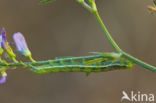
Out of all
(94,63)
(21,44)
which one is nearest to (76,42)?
(21,44)

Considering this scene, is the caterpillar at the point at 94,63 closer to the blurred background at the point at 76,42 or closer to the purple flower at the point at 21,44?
the purple flower at the point at 21,44

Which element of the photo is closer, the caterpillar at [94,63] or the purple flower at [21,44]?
the caterpillar at [94,63]

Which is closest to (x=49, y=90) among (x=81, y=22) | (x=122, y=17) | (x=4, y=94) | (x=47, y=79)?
(x=47, y=79)

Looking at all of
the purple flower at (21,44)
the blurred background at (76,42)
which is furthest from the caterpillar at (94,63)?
the blurred background at (76,42)

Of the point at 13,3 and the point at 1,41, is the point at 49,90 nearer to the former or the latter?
the point at 13,3

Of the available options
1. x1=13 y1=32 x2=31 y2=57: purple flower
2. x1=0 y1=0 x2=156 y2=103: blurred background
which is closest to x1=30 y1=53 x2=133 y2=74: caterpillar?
x1=13 y1=32 x2=31 y2=57: purple flower

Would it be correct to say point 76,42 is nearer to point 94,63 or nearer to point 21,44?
point 21,44

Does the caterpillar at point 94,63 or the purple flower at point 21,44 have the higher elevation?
the purple flower at point 21,44

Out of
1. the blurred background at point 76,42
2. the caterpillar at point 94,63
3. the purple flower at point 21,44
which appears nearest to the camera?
the caterpillar at point 94,63
